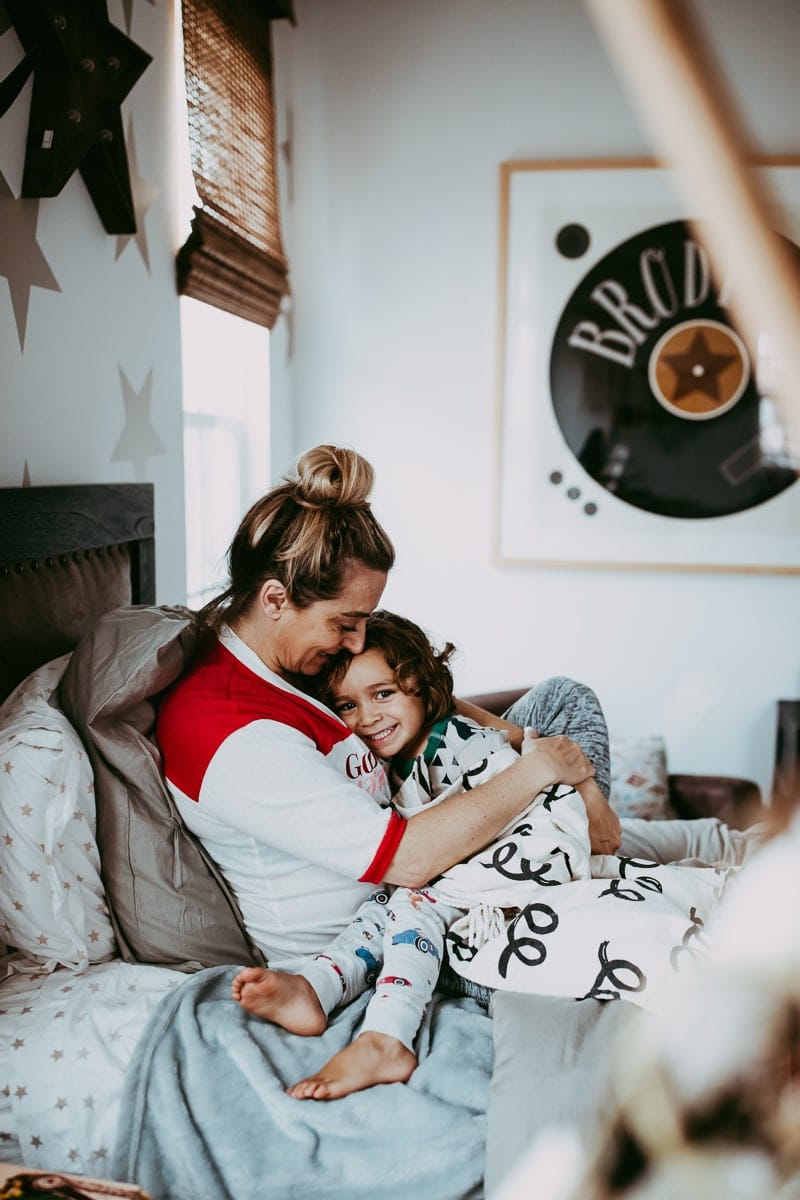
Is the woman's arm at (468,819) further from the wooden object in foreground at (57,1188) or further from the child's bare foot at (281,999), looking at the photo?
the wooden object in foreground at (57,1188)

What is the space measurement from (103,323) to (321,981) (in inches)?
50.5

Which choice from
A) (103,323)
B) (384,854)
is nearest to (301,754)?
(384,854)

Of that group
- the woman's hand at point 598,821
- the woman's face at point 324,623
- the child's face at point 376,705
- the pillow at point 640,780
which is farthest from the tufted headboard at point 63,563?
the pillow at point 640,780

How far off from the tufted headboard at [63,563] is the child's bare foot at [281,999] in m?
0.55

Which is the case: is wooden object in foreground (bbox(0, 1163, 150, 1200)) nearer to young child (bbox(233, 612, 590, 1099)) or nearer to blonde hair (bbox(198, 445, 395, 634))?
young child (bbox(233, 612, 590, 1099))

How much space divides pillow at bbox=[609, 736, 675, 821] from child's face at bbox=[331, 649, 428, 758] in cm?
101

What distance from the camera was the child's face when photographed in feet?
5.17

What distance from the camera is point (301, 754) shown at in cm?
129

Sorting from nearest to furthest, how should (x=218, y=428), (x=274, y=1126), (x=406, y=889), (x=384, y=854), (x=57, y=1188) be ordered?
(x=57, y=1188) < (x=274, y=1126) < (x=384, y=854) < (x=406, y=889) < (x=218, y=428)

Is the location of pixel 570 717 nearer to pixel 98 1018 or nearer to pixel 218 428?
pixel 98 1018

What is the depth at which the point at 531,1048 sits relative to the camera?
1.08 metres

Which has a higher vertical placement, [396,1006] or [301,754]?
[301,754]

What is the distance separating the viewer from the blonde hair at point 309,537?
143 centimetres

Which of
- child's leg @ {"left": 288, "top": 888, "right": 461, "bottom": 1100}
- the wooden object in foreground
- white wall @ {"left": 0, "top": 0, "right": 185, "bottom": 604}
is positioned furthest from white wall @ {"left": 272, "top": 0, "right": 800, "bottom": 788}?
the wooden object in foreground
